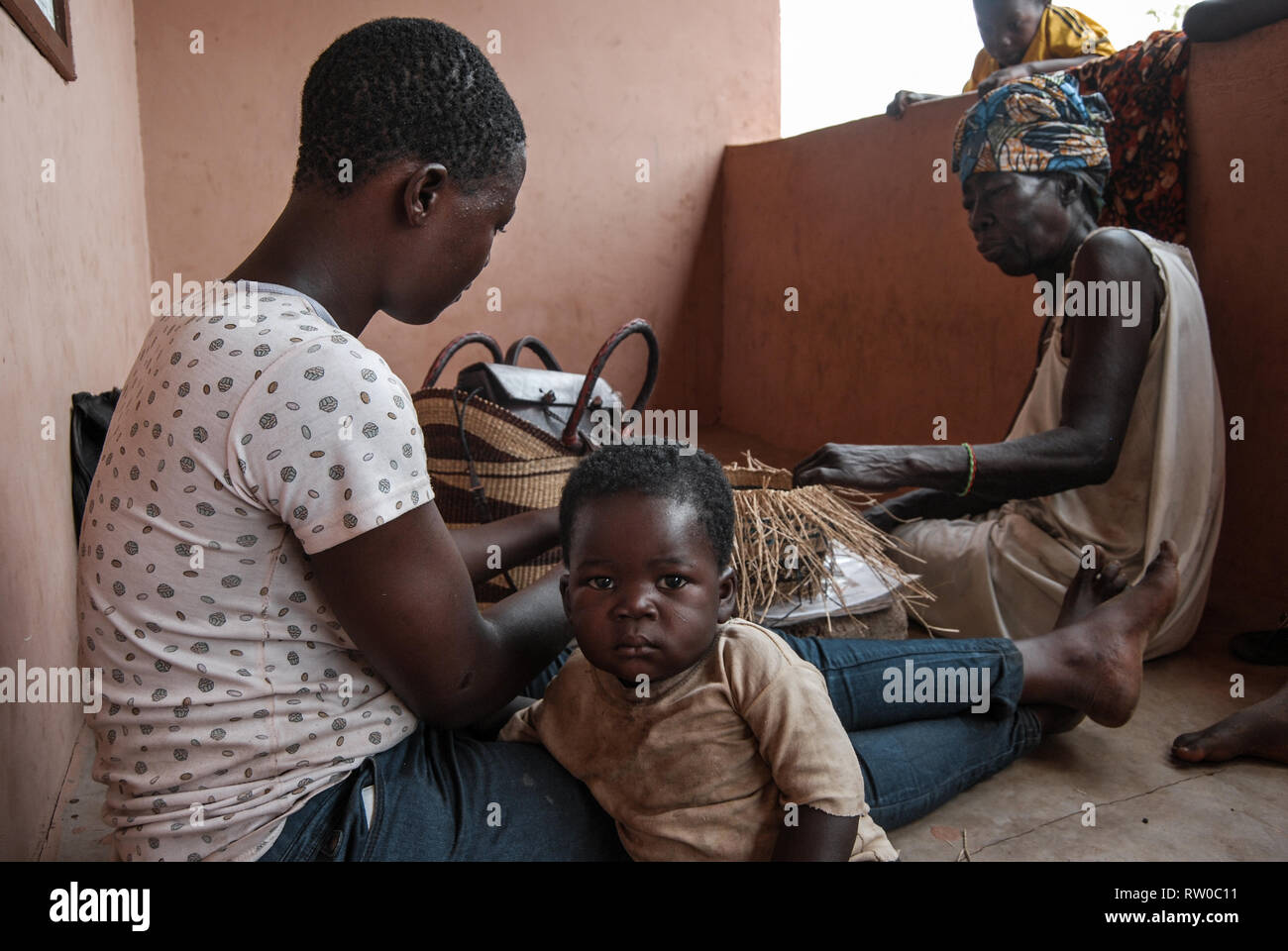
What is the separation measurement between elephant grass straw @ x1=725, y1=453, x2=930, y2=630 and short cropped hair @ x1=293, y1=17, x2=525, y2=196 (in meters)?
1.09

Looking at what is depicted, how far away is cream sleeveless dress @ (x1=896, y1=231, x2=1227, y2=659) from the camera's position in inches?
91.0

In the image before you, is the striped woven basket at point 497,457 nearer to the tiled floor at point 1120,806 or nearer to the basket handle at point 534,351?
the basket handle at point 534,351

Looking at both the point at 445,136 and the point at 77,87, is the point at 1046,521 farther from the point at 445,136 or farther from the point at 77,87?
the point at 77,87

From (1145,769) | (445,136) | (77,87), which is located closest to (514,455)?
(445,136)

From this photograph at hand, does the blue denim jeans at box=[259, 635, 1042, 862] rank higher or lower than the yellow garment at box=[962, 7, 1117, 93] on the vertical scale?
lower

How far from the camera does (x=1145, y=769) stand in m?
1.91

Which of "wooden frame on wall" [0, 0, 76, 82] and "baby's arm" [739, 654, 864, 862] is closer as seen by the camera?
"baby's arm" [739, 654, 864, 862]

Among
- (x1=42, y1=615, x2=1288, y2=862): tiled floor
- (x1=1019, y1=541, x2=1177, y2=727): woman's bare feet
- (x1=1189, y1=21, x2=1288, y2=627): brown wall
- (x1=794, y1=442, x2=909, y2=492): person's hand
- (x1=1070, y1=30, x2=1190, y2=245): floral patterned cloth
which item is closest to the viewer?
(x1=42, y1=615, x2=1288, y2=862): tiled floor

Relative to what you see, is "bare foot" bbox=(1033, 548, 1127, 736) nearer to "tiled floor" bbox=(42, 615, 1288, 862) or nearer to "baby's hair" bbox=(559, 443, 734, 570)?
"tiled floor" bbox=(42, 615, 1288, 862)

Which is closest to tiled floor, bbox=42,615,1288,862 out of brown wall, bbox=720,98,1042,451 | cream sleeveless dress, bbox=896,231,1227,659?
cream sleeveless dress, bbox=896,231,1227,659

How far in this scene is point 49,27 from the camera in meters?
2.04

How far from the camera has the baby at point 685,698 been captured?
1.23 m

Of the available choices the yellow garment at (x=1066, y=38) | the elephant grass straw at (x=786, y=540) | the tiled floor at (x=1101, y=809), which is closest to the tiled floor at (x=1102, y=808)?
the tiled floor at (x=1101, y=809)
